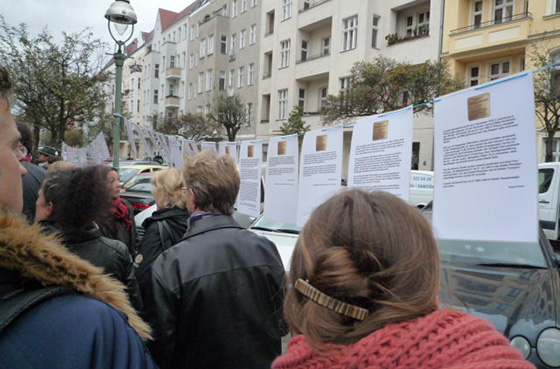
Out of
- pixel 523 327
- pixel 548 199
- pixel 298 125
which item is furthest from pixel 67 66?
pixel 523 327

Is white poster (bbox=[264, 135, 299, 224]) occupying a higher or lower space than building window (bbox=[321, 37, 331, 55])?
lower

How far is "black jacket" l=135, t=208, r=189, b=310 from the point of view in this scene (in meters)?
2.91

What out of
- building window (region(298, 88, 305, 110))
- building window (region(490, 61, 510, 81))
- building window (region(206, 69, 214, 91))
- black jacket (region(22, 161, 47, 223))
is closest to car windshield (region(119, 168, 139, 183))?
black jacket (region(22, 161, 47, 223))

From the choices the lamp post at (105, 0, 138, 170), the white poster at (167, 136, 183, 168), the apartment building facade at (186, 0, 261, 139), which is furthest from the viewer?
the apartment building facade at (186, 0, 261, 139)

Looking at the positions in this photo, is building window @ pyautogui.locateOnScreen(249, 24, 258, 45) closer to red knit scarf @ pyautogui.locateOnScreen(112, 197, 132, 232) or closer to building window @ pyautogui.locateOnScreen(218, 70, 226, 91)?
building window @ pyautogui.locateOnScreen(218, 70, 226, 91)

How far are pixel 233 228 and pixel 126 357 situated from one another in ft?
4.41

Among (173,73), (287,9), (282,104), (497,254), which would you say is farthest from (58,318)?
(173,73)

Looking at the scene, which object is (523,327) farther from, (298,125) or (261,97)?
(261,97)

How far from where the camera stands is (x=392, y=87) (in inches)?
682

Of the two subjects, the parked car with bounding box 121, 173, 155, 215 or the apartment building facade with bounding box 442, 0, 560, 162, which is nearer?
the parked car with bounding box 121, 173, 155, 215

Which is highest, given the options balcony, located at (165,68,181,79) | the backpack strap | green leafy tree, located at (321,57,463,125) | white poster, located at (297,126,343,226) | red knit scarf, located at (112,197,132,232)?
balcony, located at (165,68,181,79)

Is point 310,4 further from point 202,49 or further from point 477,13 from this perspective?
point 202,49

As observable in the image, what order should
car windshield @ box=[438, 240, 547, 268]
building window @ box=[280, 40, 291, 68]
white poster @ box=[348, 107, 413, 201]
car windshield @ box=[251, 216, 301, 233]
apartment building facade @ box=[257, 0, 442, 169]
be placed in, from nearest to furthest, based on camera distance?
white poster @ box=[348, 107, 413, 201] < car windshield @ box=[438, 240, 547, 268] < car windshield @ box=[251, 216, 301, 233] < apartment building facade @ box=[257, 0, 442, 169] < building window @ box=[280, 40, 291, 68]

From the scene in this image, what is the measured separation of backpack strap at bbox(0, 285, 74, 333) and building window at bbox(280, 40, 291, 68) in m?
31.1
